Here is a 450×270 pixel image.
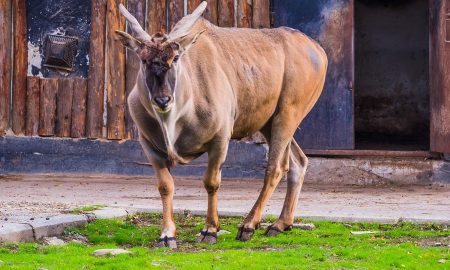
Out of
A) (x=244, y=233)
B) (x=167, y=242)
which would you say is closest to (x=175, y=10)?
(x=244, y=233)

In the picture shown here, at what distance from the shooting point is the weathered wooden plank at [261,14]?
13.8 metres

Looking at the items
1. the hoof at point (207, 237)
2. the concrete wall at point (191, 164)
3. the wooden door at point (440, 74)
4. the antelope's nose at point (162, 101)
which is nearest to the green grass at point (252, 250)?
the hoof at point (207, 237)

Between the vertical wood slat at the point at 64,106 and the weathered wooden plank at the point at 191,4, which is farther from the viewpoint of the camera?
the vertical wood slat at the point at 64,106

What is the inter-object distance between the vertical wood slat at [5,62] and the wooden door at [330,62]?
3426 millimetres

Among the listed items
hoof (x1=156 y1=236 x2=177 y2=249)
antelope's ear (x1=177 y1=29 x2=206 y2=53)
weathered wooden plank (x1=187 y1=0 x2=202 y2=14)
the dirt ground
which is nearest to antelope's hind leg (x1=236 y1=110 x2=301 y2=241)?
the dirt ground

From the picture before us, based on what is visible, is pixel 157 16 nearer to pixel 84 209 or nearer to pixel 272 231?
pixel 84 209

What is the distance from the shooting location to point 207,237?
836 cm

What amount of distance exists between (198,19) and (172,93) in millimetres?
1302

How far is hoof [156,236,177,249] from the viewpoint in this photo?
8.05 m

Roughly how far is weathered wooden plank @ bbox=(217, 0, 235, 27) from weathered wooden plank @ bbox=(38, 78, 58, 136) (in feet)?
7.46

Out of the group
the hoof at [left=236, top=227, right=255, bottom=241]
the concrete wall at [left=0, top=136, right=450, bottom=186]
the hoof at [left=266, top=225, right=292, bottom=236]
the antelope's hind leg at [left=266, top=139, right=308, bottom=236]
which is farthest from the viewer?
the concrete wall at [left=0, top=136, right=450, bottom=186]

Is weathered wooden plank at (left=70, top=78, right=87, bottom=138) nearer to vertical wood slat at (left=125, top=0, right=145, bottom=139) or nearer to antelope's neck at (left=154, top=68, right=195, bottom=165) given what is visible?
vertical wood slat at (left=125, top=0, right=145, bottom=139)

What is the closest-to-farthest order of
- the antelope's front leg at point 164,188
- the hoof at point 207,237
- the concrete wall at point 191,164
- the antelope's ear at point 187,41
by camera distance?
1. the antelope's ear at point 187,41
2. the antelope's front leg at point 164,188
3. the hoof at point 207,237
4. the concrete wall at point 191,164

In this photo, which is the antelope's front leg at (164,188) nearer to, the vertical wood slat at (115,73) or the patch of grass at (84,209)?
the patch of grass at (84,209)
